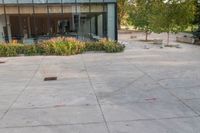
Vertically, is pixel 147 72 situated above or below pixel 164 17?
below

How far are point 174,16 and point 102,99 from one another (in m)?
18.4

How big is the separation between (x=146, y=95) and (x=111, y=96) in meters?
1.05

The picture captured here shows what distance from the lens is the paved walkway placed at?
585 centimetres

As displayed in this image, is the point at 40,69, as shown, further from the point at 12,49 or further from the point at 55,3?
the point at 55,3

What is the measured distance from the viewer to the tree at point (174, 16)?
2359cm

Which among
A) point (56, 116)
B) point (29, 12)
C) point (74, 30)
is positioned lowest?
point (56, 116)

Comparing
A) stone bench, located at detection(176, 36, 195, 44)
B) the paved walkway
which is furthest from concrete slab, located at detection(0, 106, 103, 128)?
stone bench, located at detection(176, 36, 195, 44)

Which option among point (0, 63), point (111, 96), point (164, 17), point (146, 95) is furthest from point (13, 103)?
point (164, 17)

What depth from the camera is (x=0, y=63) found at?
49.2 ft

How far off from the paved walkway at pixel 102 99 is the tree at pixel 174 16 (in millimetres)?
11747

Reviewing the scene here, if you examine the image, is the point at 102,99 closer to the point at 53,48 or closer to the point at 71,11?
the point at 53,48

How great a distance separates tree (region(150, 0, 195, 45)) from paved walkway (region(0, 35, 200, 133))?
38.5ft

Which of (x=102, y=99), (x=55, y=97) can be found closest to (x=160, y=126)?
(x=102, y=99)

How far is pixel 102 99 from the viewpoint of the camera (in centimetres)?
773
